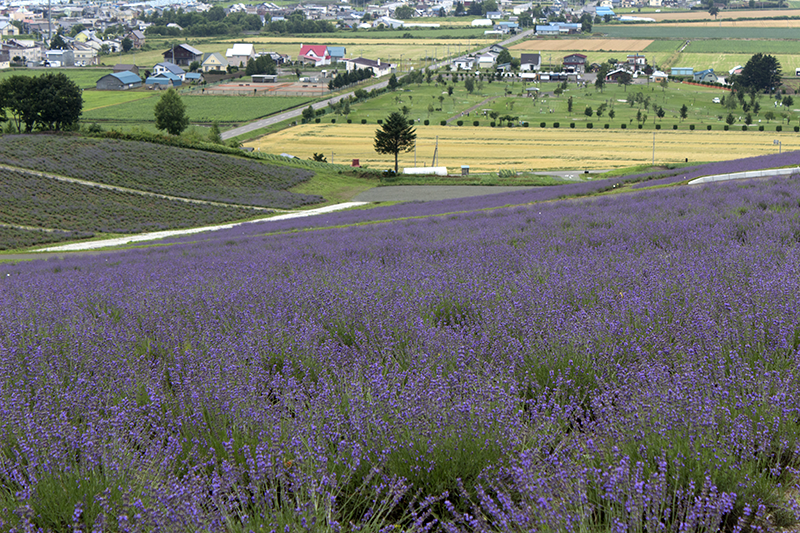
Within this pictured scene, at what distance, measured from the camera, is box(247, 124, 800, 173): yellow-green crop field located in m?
67.4

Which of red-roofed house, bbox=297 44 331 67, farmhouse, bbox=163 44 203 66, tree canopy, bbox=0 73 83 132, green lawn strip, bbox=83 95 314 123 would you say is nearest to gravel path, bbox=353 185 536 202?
tree canopy, bbox=0 73 83 132

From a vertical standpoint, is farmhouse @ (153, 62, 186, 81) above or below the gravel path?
above

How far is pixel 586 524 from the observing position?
2.42 m

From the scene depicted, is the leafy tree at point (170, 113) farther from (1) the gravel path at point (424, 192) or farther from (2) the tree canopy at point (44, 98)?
(1) the gravel path at point (424, 192)

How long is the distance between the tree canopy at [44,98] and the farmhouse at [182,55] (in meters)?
111

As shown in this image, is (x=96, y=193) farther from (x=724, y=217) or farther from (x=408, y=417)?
(x=408, y=417)

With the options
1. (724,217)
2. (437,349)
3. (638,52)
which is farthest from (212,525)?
(638,52)

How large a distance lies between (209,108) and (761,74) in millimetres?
104396

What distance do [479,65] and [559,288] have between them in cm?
17033

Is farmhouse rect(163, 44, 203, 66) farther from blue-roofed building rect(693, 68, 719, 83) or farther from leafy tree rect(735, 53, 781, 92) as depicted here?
leafy tree rect(735, 53, 781, 92)

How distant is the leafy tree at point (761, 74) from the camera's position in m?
116

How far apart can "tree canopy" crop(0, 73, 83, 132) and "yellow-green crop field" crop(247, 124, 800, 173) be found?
2171 cm

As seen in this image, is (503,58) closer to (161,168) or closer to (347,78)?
(347,78)

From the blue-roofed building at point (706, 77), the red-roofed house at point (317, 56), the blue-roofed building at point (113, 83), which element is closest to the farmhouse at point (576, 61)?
the blue-roofed building at point (706, 77)
